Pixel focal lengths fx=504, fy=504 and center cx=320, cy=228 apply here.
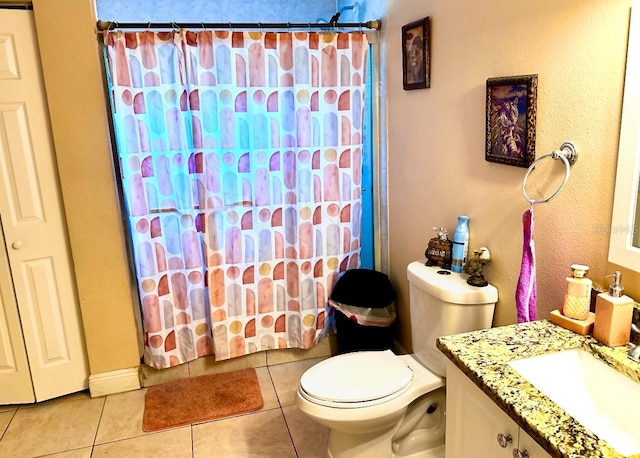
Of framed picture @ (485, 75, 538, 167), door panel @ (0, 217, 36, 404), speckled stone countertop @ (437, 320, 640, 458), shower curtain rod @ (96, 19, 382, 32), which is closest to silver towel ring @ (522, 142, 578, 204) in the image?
framed picture @ (485, 75, 538, 167)

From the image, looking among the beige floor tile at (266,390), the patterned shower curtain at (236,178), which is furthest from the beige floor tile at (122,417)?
the beige floor tile at (266,390)

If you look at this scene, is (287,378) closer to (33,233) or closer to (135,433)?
(135,433)

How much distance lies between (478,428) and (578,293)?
0.48 meters

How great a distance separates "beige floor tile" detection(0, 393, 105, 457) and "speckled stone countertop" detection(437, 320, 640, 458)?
1874 mm

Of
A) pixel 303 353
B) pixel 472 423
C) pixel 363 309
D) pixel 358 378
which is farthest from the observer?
pixel 303 353

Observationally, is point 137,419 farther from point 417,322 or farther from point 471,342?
point 471,342

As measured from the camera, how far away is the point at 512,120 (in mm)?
1729

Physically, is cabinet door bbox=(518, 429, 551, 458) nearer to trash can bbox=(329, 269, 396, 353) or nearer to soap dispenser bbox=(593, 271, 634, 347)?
soap dispenser bbox=(593, 271, 634, 347)

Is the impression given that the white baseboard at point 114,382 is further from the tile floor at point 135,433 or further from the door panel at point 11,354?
the door panel at point 11,354

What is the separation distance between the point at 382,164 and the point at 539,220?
1.26 metres

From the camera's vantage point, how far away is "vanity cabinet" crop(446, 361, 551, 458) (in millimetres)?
1187

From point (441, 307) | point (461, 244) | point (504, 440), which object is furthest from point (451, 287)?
point (504, 440)

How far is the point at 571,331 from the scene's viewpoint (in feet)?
4.83

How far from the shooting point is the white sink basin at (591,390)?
1.23 m
